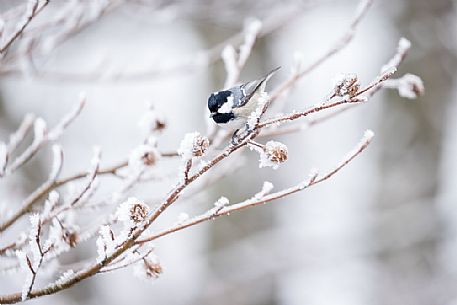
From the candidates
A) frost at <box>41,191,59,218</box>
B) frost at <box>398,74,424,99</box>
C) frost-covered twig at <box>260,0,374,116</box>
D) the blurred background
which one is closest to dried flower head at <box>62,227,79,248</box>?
frost at <box>41,191,59,218</box>

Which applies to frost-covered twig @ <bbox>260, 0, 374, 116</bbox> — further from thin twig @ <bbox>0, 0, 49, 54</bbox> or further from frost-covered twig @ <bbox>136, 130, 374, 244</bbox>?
thin twig @ <bbox>0, 0, 49, 54</bbox>

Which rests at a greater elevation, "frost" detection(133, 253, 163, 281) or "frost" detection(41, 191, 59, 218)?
"frost" detection(41, 191, 59, 218)

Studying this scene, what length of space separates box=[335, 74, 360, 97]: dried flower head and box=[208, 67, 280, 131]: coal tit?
307 millimetres

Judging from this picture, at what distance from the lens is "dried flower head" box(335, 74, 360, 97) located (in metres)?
1.02

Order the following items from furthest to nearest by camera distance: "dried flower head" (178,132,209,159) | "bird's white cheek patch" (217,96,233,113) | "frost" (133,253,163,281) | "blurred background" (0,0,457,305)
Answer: "blurred background" (0,0,457,305) < "bird's white cheek patch" (217,96,233,113) < "frost" (133,253,163,281) < "dried flower head" (178,132,209,159)

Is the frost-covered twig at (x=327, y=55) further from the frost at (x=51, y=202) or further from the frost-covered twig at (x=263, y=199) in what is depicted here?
the frost at (x=51, y=202)

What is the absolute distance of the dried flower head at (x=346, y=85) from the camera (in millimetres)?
1023

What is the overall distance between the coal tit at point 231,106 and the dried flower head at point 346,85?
31 centimetres

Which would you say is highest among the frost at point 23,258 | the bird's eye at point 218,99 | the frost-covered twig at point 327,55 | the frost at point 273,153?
the frost-covered twig at point 327,55

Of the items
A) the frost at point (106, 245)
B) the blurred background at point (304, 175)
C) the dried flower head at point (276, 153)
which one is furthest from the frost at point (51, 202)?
the blurred background at point (304, 175)

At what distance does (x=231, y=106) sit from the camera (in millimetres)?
1285

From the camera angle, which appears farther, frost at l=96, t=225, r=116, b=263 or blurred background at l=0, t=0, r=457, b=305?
blurred background at l=0, t=0, r=457, b=305

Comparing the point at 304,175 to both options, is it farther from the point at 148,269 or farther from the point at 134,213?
the point at 134,213

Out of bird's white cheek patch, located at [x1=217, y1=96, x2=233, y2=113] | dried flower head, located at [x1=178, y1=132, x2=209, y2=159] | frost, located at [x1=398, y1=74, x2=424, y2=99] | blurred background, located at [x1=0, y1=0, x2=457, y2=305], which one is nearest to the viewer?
dried flower head, located at [x1=178, y1=132, x2=209, y2=159]
